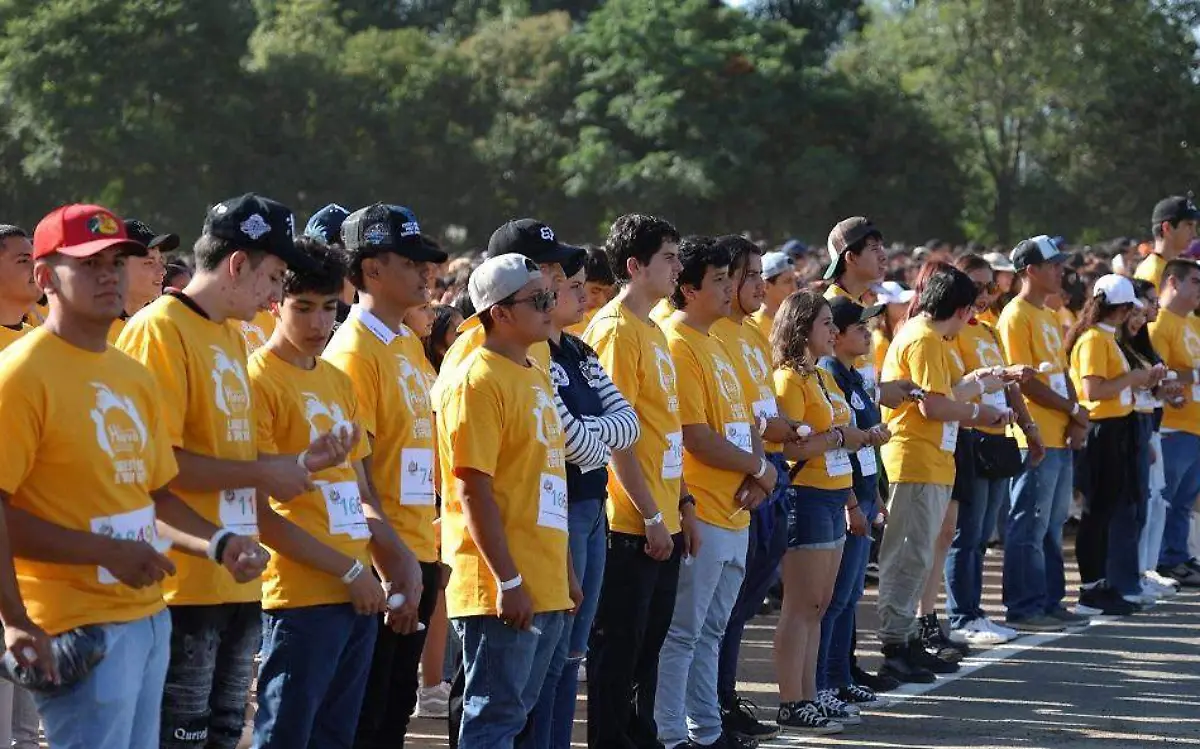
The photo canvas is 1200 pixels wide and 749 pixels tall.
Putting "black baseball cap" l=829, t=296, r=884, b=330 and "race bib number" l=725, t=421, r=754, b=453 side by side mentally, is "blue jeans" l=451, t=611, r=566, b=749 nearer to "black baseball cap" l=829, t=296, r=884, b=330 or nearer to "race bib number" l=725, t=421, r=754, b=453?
"race bib number" l=725, t=421, r=754, b=453

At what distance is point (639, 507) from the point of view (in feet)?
22.0

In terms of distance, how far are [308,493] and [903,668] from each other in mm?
4885

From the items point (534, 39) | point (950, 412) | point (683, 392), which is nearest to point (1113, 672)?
point (950, 412)

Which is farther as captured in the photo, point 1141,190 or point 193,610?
point 1141,190

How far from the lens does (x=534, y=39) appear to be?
47688mm

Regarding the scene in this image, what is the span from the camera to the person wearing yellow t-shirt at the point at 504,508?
567 cm

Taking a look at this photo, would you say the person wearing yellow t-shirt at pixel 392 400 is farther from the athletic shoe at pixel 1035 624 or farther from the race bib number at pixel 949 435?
the athletic shoe at pixel 1035 624

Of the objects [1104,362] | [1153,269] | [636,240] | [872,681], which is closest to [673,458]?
[636,240]

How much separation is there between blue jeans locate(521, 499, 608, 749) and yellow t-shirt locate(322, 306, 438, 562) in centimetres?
52

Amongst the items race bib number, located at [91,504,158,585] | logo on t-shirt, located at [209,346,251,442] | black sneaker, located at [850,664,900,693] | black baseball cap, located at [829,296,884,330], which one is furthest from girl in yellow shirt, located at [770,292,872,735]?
race bib number, located at [91,504,158,585]

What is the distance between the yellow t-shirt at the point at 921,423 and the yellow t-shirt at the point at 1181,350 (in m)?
3.47

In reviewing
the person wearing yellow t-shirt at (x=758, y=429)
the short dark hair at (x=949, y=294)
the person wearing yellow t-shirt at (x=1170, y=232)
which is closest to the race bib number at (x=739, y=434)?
the person wearing yellow t-shirt at (x=758, y=429)

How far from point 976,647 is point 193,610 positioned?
638 centimetres

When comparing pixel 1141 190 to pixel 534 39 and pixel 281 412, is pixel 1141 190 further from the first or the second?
pixel 281 412
